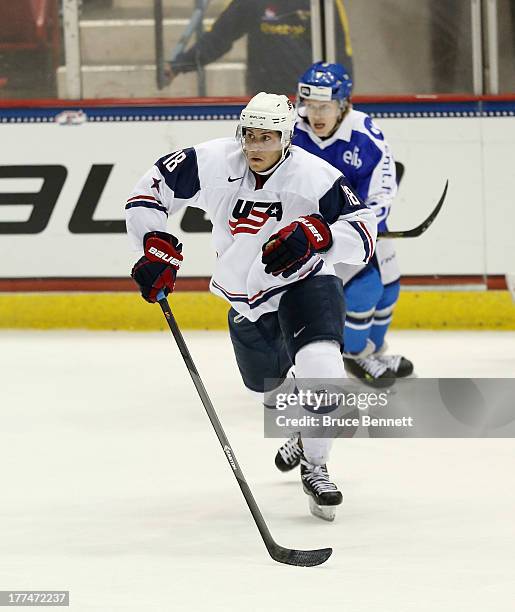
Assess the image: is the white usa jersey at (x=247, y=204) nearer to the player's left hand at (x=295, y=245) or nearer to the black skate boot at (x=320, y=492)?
the player's left hand at (x=295, y=245)

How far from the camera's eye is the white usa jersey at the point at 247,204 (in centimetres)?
367

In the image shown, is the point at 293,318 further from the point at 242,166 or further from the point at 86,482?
the point at 86,482

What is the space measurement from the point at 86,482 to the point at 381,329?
1.85m

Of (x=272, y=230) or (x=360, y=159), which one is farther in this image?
(x=360, y=159)

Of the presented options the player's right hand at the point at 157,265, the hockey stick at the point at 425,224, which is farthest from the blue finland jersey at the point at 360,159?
the player's right hand at the point at 157,265

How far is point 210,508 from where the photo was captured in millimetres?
3818

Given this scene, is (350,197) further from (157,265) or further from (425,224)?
(425,224)

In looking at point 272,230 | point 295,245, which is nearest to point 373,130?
point 272,230

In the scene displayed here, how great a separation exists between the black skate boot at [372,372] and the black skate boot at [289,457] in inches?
56.6

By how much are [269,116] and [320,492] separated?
0.88m

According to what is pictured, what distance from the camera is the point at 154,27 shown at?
6.83m

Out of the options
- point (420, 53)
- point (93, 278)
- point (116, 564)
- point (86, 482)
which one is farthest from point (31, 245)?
point (116, 564)

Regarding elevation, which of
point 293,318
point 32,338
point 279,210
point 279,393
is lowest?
point 32,338

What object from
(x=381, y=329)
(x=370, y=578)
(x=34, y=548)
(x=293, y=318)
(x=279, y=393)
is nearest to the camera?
(x=370, y=578)
